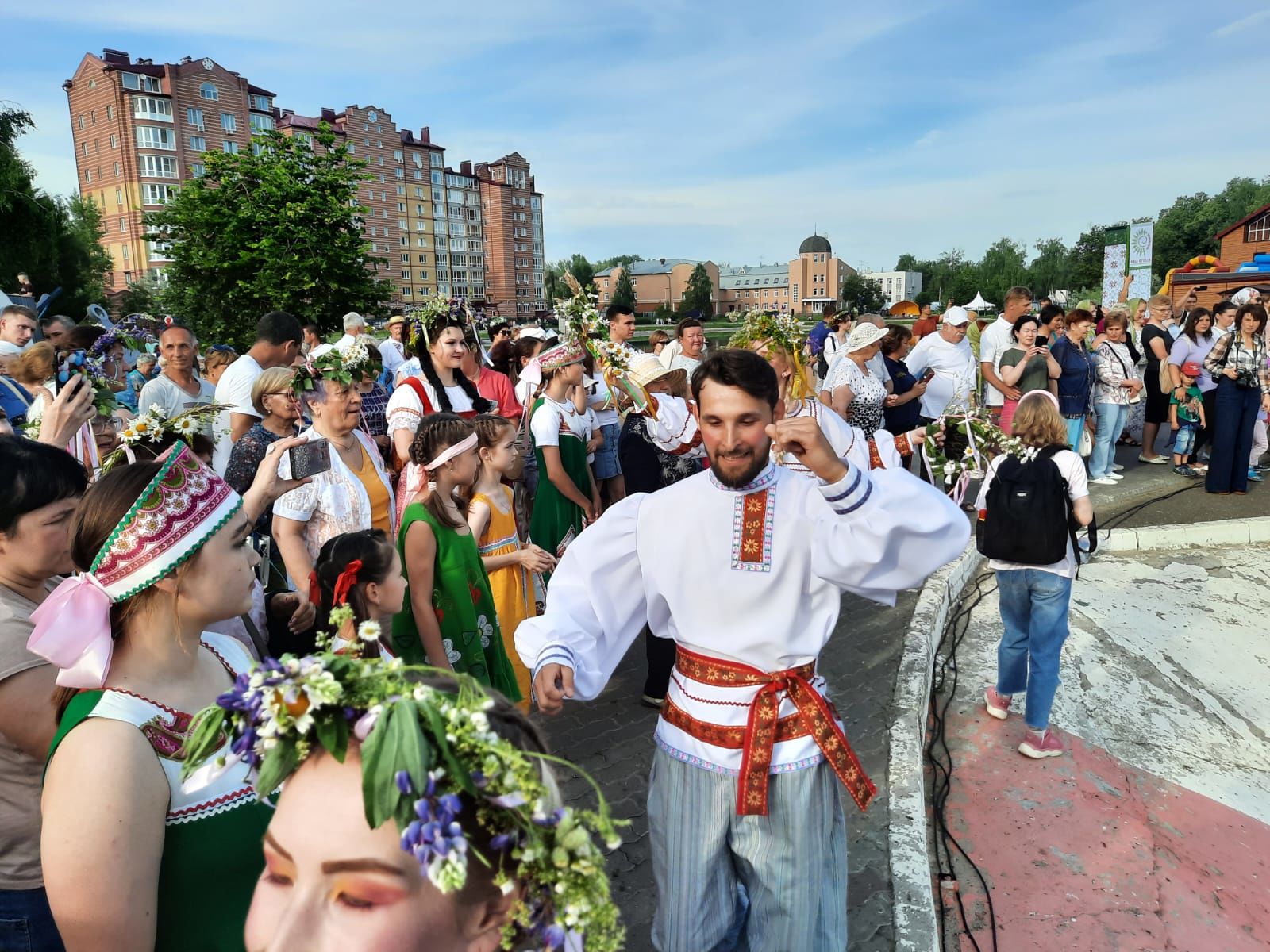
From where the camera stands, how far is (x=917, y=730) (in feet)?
15.5

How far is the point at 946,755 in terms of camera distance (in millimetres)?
4914

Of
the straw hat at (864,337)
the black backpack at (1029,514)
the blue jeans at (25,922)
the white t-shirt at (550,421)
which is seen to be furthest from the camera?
the straw hat at (864,337)

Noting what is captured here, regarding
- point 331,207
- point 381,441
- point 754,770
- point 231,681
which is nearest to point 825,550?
point 754,770

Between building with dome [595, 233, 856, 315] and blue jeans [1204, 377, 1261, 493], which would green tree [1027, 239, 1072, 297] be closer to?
building with dome [595, 233, 856, 315]

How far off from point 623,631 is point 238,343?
1289 inches

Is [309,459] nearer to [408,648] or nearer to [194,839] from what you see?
[408,648]

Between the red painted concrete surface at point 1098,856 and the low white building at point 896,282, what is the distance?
415 feet

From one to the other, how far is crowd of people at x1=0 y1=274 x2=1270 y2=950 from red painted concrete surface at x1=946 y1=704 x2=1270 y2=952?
1.33 feet

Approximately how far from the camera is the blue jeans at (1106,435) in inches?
411

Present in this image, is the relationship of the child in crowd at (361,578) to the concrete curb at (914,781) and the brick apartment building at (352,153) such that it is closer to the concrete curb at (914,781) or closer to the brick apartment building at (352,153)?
the concrete curb at (914,781)

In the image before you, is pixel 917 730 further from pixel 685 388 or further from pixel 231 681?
pixel 231 681

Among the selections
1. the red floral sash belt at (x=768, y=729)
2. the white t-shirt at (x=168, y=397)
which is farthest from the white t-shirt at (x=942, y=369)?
the red floral sash belt at (x=768, y=729)

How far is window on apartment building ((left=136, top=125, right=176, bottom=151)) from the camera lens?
63.2 m

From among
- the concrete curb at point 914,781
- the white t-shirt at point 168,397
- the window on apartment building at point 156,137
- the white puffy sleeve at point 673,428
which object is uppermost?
the window on apartment building at point 156,137
